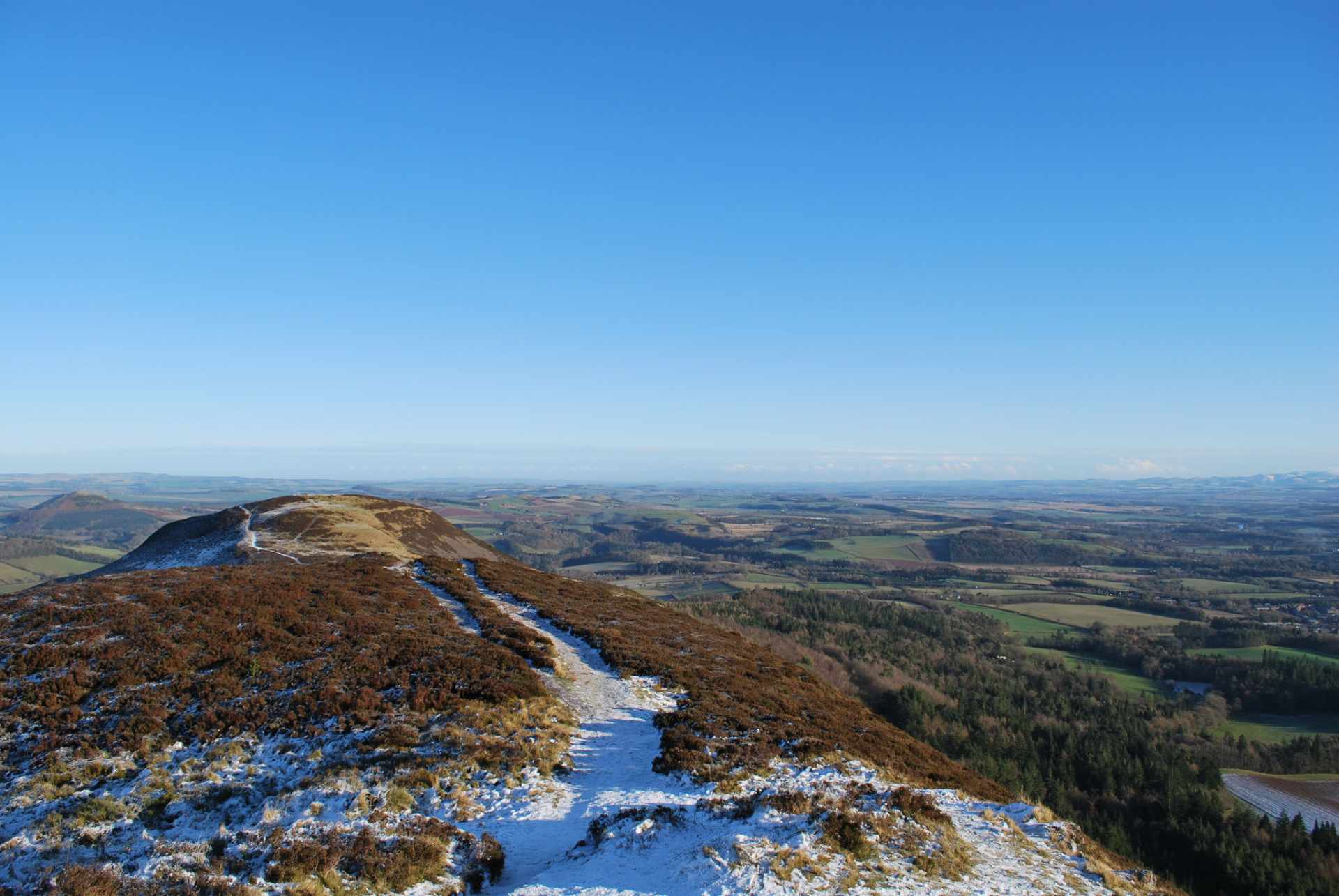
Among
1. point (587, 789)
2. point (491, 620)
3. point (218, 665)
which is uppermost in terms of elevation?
point (218, 665)

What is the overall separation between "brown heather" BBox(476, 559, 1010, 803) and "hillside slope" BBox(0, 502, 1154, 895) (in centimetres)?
14

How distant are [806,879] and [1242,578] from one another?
596 feet

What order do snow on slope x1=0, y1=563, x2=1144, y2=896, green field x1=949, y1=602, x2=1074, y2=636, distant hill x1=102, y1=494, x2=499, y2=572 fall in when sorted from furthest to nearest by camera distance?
green field x1=949, y1=602, x2=1074, y2=636, distant hill x1=102, y1=494, x2=499, y2=572, snow on slope x1=0, y1=563, x2=1144, y2=896

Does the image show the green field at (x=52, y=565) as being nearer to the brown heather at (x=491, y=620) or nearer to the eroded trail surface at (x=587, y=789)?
the brown heather at (x=491, y=620)

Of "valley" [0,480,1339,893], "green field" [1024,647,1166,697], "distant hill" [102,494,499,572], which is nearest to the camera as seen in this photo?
"valley" [0,480,1339,893]

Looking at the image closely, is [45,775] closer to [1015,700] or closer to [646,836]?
[646,836]

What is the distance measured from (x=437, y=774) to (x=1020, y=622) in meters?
112

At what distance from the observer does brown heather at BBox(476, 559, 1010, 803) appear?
53.8 ft

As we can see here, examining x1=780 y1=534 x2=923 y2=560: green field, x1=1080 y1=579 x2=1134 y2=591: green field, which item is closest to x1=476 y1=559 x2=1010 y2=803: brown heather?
x1=1080 y1=579 x2=1134 y2=591: green field

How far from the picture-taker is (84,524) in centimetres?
18575

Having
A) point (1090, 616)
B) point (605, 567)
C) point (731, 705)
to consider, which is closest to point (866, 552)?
point (605, 567)

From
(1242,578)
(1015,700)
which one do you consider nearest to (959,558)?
(1242,578)

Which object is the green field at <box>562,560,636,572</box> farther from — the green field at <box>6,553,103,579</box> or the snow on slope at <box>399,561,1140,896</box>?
the snow on slope at <box>399,561,1140,896</box>

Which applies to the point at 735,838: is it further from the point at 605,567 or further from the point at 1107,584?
the point at 1107,584
